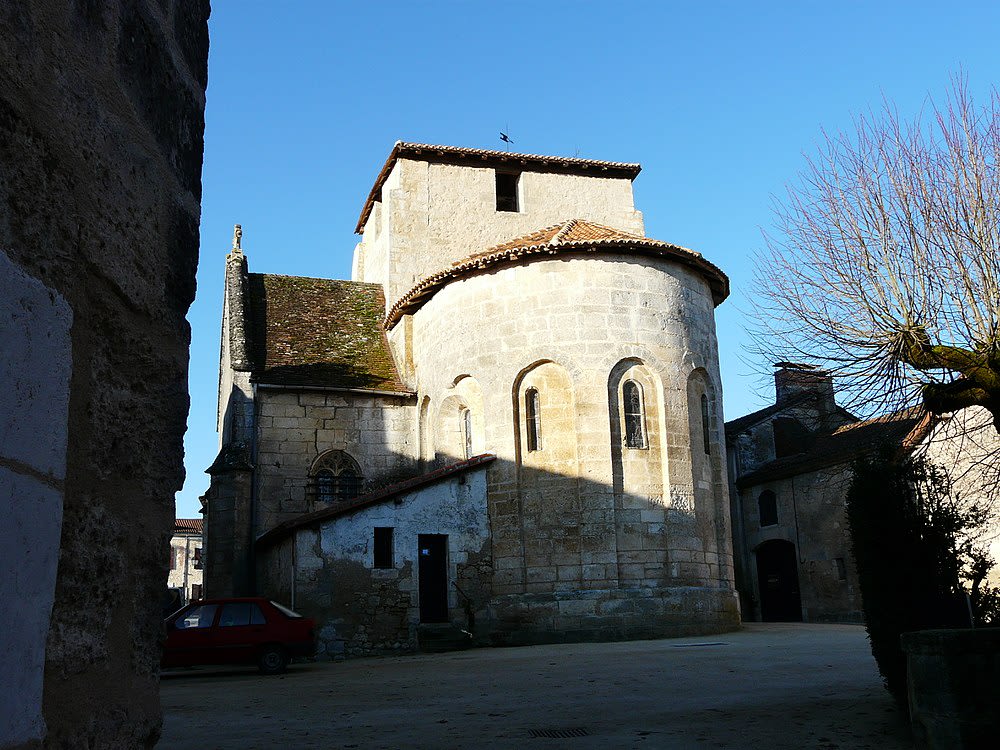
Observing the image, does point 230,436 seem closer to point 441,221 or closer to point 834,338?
point 441,221

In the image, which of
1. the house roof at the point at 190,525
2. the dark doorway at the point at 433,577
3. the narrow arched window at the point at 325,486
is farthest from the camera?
the house roof at the point at 190,525

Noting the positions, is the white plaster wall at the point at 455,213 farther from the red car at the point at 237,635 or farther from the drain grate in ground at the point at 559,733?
the drain grate in ground at the point at 559,733

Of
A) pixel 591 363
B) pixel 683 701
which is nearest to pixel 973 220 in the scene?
pixel 683 701

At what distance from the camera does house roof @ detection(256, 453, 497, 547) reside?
17.3 meters

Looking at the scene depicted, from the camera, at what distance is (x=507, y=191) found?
27172 millimetres

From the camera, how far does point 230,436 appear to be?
21453 millimetres

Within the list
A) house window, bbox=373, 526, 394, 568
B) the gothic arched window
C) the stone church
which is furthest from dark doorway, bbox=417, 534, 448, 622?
the gothic arched window

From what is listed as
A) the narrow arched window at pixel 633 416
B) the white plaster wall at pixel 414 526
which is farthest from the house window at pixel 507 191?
the white plaster wall at pixel 414 526

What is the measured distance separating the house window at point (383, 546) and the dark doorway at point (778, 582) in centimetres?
1500

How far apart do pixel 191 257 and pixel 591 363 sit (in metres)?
16.5

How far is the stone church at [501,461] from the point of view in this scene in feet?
57.3

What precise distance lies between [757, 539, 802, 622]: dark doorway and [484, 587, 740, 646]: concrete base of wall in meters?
11.0

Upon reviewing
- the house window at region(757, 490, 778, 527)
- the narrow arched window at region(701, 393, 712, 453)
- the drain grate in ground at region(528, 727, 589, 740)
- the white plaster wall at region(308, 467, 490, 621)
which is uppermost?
the narrow arched window at region(701, 393, 712, 453)

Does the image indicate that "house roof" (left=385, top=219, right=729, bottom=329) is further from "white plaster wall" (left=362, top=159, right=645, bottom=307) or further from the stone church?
"white plaster wall" (left=362, top=159, right=645, bottom=307)
